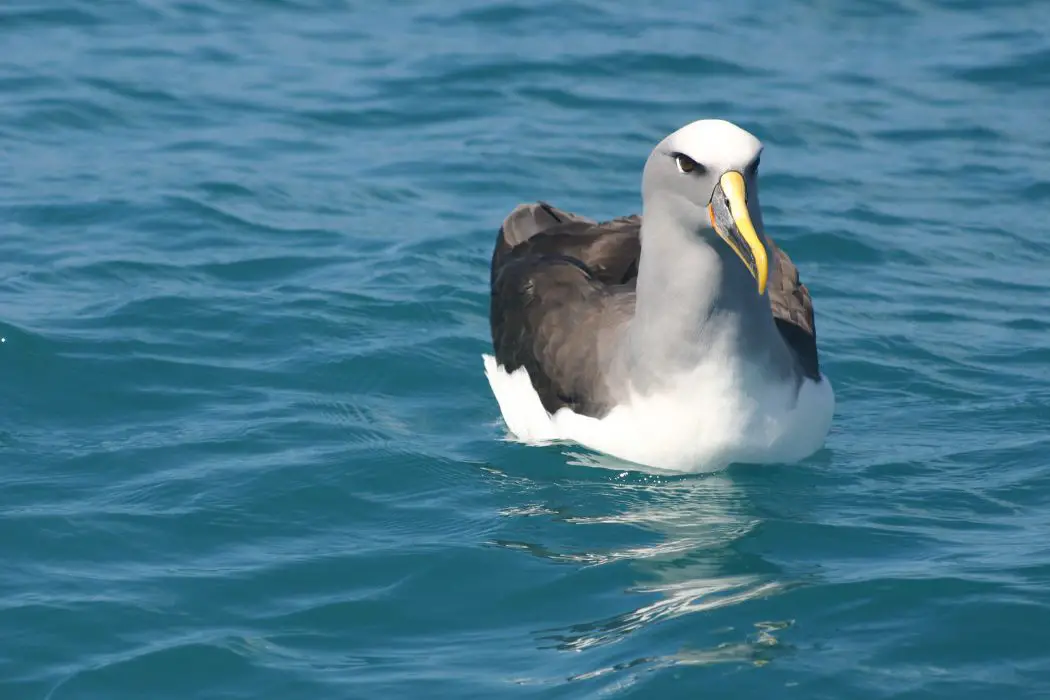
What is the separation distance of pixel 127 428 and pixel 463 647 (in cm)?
283

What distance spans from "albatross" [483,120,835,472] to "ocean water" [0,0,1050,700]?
0.65 feet

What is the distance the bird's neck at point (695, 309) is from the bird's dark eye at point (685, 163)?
314mm

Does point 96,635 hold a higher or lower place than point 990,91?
lower

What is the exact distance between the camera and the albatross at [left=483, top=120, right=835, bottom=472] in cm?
757

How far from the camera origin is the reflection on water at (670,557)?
663 centimetres

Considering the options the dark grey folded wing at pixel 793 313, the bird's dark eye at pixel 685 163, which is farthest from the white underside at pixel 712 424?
the bird's dark eye at pixel 685 163

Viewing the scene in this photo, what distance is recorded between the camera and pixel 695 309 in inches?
313

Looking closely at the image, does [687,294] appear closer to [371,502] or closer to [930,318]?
[371,502]

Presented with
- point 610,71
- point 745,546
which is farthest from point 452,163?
point 745,546

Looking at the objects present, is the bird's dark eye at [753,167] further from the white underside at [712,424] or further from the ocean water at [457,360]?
the ocean water at [457,360]

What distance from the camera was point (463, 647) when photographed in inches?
263

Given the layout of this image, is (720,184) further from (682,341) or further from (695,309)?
(682,341)

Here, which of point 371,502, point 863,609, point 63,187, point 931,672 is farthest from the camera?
point 63,187

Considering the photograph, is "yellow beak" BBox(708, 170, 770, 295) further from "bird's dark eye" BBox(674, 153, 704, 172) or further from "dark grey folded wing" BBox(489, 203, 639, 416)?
"dark grey folded wing" BBox(489, 203, 639, 416)
